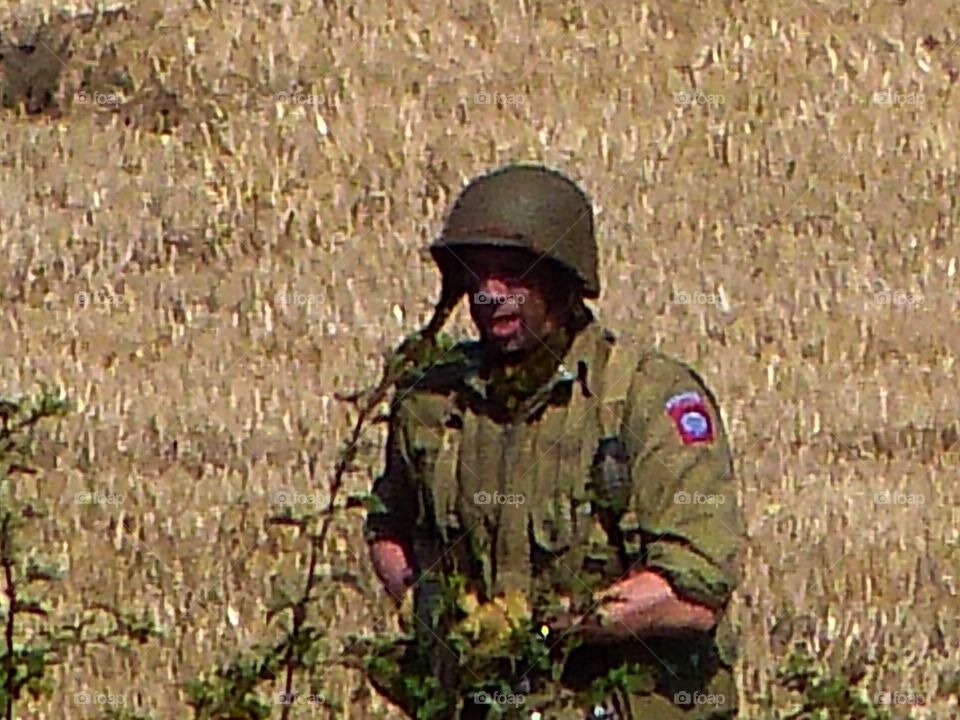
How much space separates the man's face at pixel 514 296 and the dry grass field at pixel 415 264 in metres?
2.24

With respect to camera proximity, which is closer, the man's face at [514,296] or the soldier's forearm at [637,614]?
the soldier's forearm at [637,614]

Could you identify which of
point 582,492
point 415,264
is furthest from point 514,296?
point 415,264

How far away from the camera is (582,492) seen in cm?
432

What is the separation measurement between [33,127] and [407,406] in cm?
400

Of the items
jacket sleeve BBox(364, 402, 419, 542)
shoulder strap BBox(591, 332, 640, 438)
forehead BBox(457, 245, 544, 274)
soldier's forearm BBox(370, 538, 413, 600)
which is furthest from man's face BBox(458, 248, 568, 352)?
soldier's forearm BBox(370, 538, 413, 600)

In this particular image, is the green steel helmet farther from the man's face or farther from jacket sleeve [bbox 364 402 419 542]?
jacket sleeve [bbox 364 402 419 542]

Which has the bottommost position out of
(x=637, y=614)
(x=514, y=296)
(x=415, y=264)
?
(x=637, y=614)

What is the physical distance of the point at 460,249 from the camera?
4.34 metres

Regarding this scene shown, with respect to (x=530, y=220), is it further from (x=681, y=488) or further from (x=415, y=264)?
(x=415, y=264)

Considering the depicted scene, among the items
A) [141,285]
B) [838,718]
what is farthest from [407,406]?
[141,285]

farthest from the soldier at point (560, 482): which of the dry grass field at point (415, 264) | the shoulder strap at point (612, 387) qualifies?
the dry grass field at point (415, 264)

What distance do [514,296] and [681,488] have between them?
0.43m

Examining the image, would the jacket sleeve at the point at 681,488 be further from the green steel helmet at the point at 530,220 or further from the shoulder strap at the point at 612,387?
the green steel helmet at the point at 530,220

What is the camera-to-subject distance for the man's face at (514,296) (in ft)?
14.1
